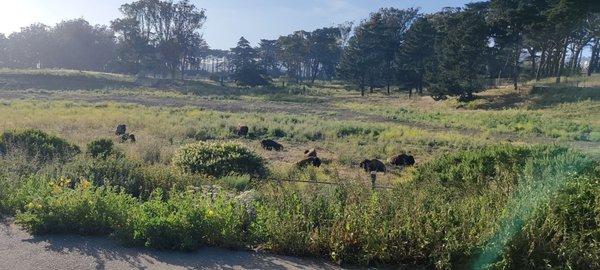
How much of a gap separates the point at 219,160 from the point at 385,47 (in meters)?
68.1

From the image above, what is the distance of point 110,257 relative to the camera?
5.80 m

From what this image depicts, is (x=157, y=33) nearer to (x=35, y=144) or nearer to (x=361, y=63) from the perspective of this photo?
(x=361, y=63)

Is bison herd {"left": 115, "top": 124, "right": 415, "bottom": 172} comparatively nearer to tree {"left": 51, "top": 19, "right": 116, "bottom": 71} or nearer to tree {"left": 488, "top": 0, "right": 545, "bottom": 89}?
tree {"left": 488, "top": 0, "right": 545, "bottom": 89}

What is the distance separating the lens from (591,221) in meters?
5.58

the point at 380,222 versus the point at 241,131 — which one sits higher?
the point at 380,222

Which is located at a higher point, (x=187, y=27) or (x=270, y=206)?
(x=187, y=27)

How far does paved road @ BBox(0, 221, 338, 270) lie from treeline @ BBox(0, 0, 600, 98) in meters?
40.6

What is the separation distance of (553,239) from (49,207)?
5667 millimetres

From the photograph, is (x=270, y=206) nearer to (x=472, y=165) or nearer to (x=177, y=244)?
(x=177, y=244)

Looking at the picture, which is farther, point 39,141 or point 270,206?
point 39,141

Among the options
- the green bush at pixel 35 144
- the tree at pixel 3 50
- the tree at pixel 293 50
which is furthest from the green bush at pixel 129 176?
the tree at pixel 3 50

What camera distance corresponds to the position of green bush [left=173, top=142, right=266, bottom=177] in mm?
13453

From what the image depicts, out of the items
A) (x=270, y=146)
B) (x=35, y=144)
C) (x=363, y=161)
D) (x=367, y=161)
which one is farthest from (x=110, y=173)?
(x=270, y=146)

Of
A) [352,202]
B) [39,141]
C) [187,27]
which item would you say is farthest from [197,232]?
[187,27]
